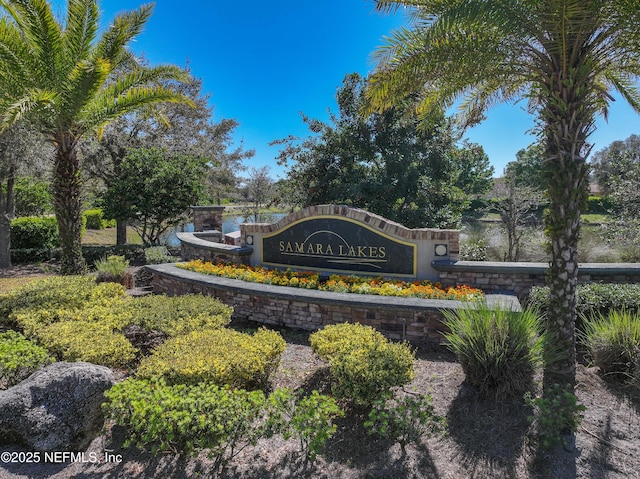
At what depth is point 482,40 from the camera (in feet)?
14.1

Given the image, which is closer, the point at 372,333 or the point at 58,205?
the point at 372,333

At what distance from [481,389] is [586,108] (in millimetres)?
2979

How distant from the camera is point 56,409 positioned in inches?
124

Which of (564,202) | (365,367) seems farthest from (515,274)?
(365,367)

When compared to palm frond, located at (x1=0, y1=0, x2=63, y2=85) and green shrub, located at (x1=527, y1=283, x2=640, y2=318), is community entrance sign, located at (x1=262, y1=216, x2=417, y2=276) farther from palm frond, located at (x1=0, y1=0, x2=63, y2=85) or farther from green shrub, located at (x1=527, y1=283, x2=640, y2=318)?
palm frond, located at (x1=0, y1=0, x2=63, y2=85)

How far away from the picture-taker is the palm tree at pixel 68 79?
6922 mm

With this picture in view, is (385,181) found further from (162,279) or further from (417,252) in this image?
(162,279)

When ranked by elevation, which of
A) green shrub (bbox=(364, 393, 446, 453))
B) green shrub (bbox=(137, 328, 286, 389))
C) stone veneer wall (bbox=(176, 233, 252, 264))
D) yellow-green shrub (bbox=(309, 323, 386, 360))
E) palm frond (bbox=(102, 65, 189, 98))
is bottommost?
green shrub (bbox=(364, 393, 446, 453))

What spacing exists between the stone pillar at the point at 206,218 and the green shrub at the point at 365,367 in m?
9.14

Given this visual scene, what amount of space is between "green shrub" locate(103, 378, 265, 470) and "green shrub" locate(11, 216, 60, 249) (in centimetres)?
1466

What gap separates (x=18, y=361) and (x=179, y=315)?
5.68ft

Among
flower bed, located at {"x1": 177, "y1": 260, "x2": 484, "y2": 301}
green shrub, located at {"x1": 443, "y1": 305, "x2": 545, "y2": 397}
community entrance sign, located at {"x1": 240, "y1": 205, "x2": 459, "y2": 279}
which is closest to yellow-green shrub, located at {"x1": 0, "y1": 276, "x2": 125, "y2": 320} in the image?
flower bed, located at {"x1": 177, "y1": 260, "x2": 484, "y2": 301}

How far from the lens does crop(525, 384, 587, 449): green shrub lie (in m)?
2.94

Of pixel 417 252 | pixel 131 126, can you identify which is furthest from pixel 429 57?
pixel 131 126
